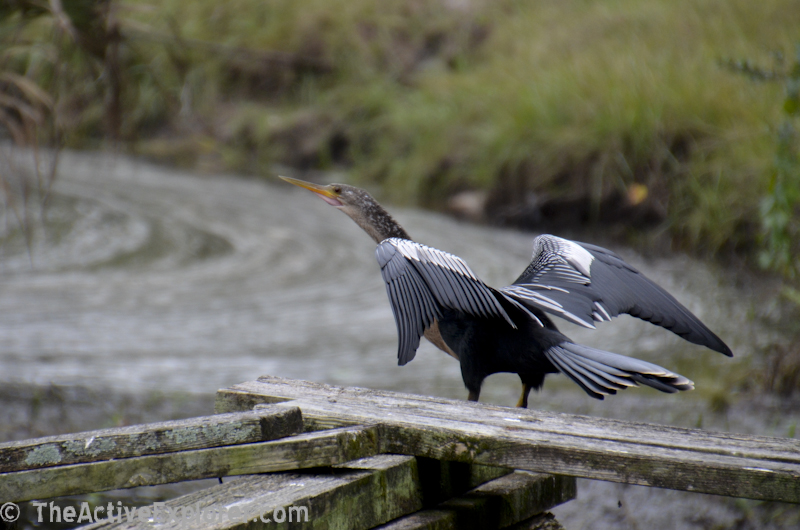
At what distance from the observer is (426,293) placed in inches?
81.0

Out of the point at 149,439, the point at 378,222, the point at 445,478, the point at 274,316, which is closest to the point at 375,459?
the point at 445,478

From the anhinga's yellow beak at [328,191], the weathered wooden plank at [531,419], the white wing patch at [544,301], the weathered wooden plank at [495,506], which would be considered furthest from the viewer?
the anhinga's yellow beak at [328,191]

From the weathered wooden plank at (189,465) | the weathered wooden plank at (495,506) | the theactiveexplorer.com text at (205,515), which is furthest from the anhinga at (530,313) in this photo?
the theactiveexplorer.com text at (205,515)

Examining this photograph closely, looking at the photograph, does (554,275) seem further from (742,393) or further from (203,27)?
(203,27)

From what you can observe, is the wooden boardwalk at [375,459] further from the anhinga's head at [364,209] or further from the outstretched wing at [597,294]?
the anhinga's head at [364,209]

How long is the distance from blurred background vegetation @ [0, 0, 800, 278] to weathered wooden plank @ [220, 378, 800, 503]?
5.02 feet

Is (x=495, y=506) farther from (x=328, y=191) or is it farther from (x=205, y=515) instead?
(x=328, y=191)

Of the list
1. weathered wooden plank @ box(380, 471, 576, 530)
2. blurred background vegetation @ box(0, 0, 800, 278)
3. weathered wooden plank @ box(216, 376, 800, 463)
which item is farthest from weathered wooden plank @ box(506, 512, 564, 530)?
blurred background vegetation @ box(0, 0, 800, 278)

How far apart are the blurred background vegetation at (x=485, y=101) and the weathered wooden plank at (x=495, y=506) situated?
1.65 meters

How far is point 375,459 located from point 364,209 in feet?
4.19

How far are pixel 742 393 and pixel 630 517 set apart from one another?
1.10 meters

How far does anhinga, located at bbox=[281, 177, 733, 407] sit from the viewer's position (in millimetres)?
1943

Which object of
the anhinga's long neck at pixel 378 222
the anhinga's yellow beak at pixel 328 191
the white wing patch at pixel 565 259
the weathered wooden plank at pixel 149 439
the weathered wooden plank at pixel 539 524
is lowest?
the weathered wooden plank at pixel 539 524

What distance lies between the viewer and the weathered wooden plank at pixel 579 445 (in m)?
1.47
